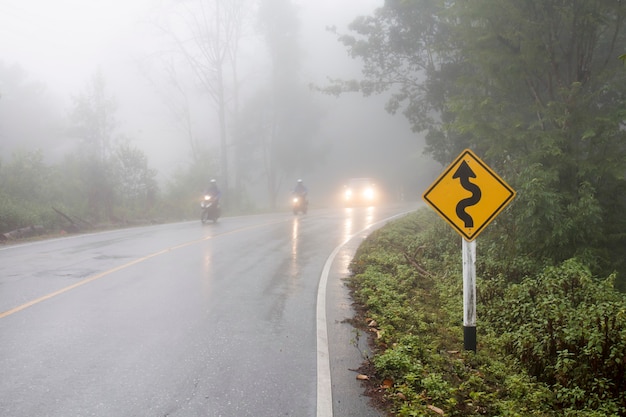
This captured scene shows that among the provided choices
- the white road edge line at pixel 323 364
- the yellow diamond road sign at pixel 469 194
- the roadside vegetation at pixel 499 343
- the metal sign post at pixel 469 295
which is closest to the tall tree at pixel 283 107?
the roadside vegetation at pixel 499 343

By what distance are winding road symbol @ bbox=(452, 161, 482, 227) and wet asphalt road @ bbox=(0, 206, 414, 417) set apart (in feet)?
6.32

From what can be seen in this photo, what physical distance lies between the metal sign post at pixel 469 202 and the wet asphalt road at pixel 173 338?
54.2 inches

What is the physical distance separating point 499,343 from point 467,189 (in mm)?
1967

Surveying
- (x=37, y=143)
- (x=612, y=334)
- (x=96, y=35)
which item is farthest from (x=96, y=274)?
(x=96, y=35)

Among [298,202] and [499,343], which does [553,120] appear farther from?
[298,202]

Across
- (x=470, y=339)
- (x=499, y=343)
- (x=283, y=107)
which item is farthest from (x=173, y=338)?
(x=283, y=107)

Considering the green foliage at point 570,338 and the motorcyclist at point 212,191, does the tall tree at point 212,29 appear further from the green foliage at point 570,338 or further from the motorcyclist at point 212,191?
the green foliage at point 570,338

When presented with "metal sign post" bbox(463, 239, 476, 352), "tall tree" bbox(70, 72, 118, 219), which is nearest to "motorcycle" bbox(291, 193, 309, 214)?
"tall tree" bbox(70, 72, 118, 219)

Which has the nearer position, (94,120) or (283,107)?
(94,120)

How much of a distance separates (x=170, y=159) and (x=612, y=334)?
62.0 metres

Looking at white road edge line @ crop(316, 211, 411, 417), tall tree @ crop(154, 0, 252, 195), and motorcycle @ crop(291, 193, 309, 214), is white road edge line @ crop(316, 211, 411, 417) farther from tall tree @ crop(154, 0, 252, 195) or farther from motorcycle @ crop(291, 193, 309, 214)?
tall tree @ crop(154, 0, 252, 195)

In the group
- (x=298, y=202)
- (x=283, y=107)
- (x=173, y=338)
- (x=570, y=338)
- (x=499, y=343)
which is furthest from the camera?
(x=283, y=107)

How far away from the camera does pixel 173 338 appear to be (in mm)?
5395

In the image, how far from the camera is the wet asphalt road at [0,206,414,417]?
3947 millimetres
